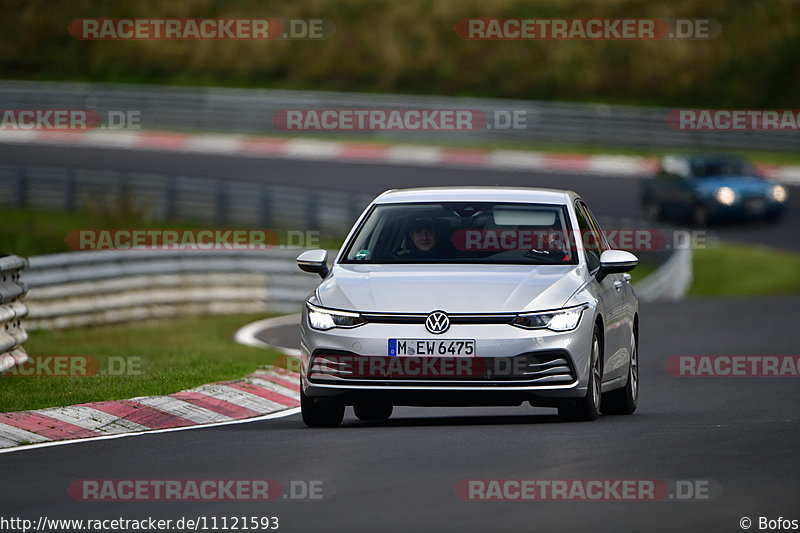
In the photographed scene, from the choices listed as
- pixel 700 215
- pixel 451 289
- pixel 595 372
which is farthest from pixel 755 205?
pixel 451 289

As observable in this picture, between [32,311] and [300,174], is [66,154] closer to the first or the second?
[300,174]

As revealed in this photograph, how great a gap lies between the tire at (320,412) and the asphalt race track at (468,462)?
0.09 m

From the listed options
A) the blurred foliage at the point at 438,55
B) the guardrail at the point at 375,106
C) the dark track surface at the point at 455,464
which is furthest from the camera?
the blurred foliage at the point at 438,55

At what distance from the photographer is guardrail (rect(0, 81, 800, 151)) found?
152 ft

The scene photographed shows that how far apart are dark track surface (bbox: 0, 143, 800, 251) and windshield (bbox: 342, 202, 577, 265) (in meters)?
26.1

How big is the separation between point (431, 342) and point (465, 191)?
5.98 ft

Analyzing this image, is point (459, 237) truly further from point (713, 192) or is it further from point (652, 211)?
point (652, 211)

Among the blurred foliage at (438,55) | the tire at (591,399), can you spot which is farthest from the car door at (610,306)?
the blurred foliage at (438,55)

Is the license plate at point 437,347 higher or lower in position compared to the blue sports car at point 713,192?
lower

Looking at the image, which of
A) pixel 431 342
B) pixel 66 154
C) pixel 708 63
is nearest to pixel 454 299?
pixel 431 342

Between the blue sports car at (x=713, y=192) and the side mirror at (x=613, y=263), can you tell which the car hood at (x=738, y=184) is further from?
the side mirror at (x=613, y=263)

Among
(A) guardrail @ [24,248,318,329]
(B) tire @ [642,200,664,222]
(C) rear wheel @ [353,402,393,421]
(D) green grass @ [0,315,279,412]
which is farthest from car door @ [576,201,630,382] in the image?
(B) tire @ [642,200,664,222]

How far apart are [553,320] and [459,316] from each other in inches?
24.3

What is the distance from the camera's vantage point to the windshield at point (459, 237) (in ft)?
39.2
